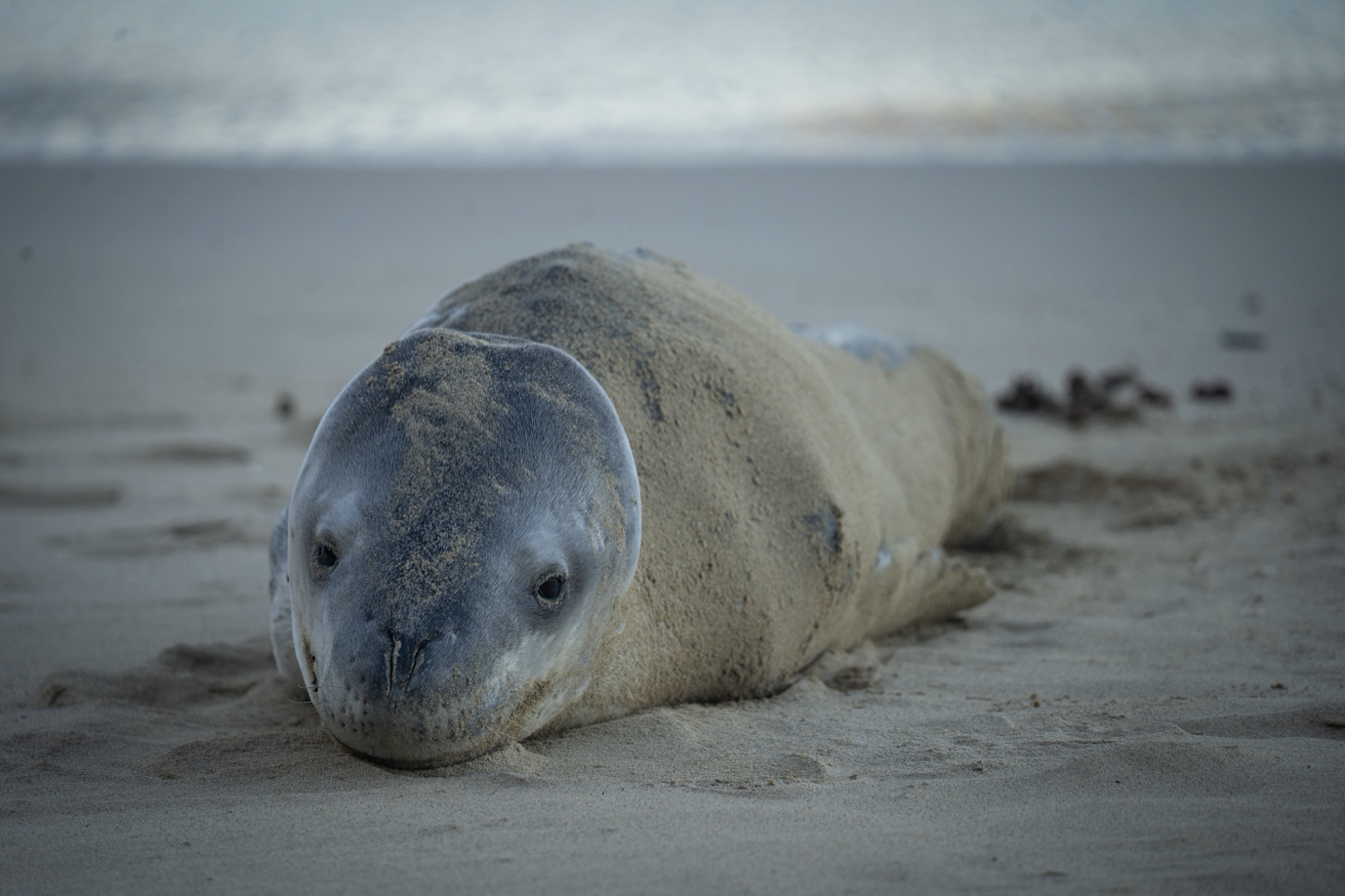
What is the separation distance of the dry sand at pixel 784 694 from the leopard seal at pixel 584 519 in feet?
0.51

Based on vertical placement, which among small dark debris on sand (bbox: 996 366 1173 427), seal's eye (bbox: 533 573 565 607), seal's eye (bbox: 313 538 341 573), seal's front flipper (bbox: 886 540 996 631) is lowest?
small dark debris on sand (bbox: 996 366 1173 427)

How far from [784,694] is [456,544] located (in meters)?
1.18

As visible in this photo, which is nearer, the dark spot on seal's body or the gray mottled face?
the gray mottled face

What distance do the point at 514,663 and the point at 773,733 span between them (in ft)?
Answer: 2.38

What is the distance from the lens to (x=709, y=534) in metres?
3.05

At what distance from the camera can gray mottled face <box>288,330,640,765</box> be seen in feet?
7.70

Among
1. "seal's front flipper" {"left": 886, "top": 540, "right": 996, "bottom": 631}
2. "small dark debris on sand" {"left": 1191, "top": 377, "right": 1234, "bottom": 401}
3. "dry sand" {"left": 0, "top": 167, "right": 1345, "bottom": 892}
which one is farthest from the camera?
"small dark debris on sand" {"left": 1191, "top": 377, "right": 1234, "bottom": 401}

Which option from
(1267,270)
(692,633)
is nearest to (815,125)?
(1267,270)

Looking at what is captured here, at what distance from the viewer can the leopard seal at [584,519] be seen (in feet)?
7.85

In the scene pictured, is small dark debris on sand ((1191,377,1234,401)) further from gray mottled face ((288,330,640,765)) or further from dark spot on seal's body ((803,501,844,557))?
gray mottled face ((288,330,640,765))

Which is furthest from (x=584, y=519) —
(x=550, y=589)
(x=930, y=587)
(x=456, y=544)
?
(x=930, y=587)

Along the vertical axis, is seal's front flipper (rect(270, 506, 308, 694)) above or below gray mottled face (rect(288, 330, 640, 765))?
below

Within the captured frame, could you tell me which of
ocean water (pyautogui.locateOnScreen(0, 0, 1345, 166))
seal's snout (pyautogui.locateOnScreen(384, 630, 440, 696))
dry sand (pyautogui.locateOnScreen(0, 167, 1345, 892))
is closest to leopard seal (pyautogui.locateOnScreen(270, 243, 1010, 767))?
seal's snout (pyautogui.locateOnScreen(384, 630, 440, 696))

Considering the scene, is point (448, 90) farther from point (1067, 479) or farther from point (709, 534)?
point (709, 534)
